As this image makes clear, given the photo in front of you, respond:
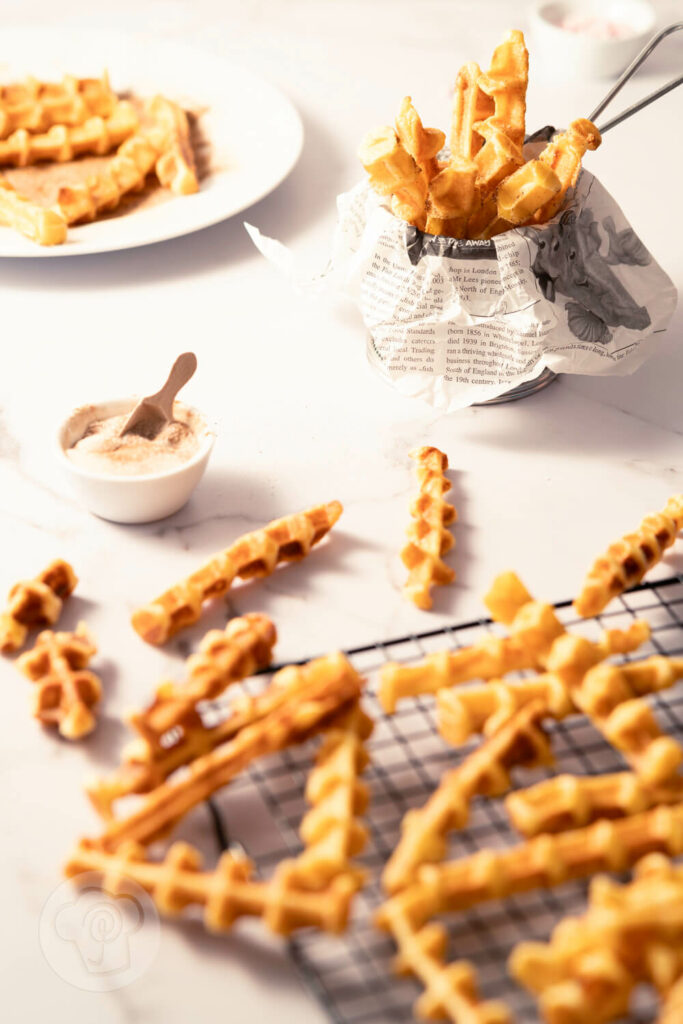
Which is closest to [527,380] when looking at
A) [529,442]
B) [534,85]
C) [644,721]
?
[529,442]

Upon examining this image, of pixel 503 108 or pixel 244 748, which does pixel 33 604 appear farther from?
pixel 503 108

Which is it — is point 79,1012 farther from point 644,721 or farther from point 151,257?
point 151,257

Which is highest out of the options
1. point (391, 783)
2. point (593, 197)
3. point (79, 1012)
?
point (593, 197)

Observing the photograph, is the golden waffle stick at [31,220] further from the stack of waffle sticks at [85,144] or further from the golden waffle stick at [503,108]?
the golden waffle stick at [503,108]

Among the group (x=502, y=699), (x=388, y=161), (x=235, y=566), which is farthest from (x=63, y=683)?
(x=388, y=161)

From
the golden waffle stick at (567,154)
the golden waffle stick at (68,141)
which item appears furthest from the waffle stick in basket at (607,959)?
the golden waffle stick at (68,141)

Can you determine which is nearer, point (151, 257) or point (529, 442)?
Answer: point (529, 442)
